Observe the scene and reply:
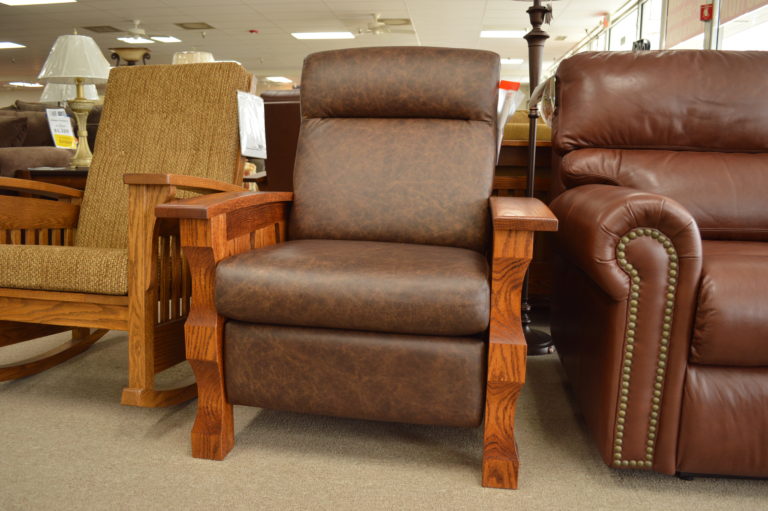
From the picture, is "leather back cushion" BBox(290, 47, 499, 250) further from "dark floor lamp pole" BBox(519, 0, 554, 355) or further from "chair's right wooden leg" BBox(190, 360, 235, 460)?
"chair's right wooden leg" BBox(190, 360, 235, 460)

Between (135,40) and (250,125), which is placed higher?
(135,40)

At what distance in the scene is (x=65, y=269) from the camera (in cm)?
145

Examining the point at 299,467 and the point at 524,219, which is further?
the point at 299,467

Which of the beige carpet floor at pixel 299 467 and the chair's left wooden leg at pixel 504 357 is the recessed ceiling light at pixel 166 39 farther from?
the chair's left wooden leg at pixel 504 357

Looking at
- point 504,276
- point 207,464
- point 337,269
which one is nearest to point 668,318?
point 504,276

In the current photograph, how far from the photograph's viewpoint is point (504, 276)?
3.90 feet

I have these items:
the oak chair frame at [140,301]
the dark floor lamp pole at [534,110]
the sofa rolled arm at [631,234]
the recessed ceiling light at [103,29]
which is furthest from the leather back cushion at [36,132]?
the recessed ceiling light at [103,29]

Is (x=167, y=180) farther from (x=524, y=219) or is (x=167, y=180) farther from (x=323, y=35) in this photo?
(x=323, y=35)

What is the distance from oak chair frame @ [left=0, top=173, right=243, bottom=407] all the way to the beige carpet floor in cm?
15

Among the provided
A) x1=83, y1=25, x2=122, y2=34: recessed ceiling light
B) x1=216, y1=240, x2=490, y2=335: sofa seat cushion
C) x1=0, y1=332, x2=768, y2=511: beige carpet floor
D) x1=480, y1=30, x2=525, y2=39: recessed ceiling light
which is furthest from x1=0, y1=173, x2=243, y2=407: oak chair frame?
x1=83, y1=25, x2=122, y2=34: recessed ceiling light

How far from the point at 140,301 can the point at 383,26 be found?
298 inches

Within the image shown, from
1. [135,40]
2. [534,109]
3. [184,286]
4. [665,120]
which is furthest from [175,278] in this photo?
[135,40]

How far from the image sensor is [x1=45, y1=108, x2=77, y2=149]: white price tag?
3.44m

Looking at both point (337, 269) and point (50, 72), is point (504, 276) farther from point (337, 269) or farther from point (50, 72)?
point (50, 72)
